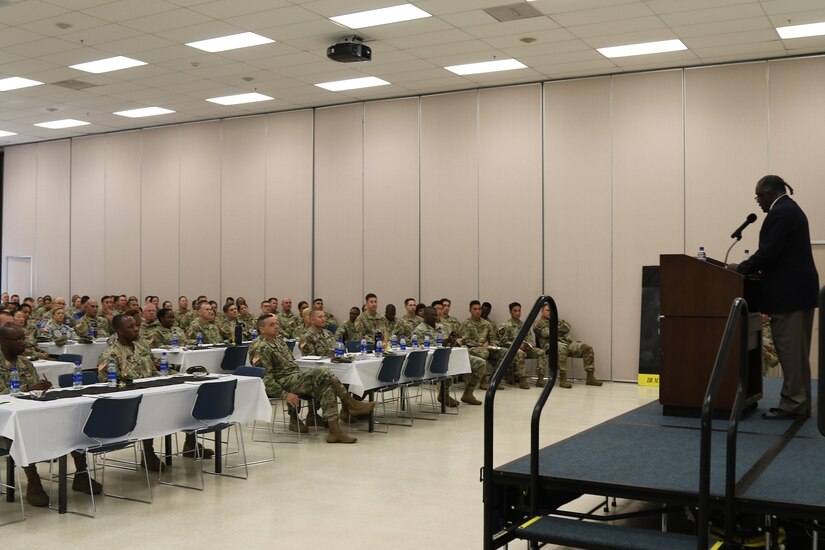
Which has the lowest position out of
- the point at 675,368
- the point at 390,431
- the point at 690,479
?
the point at 390,431

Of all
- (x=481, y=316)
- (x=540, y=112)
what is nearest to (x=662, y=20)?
(x=540, y=112)

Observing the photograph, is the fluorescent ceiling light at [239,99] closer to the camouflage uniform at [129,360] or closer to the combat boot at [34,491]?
the camouflage uniform at [129,360]

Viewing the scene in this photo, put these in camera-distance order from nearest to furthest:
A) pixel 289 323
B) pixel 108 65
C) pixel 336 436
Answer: pixel 336 436
pixel 108 65
pixel 289 323

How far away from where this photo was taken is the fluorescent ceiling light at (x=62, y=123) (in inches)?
715

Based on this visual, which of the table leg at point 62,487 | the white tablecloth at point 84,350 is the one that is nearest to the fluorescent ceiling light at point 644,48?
the white tablecloth at point 84,350

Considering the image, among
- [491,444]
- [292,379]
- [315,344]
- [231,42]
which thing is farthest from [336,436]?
[231,42]

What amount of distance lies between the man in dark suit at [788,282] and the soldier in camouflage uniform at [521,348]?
7558mm

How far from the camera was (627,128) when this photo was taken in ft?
44.7

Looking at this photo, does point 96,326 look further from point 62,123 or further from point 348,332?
point 62,123

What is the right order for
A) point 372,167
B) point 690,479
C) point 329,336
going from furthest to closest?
point 372,167, point 329,336, point 690,479

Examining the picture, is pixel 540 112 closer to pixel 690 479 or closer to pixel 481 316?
pixel 481 316

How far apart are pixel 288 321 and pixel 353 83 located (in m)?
4.47

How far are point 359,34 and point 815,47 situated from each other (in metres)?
6.59

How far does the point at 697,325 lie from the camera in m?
5.53
